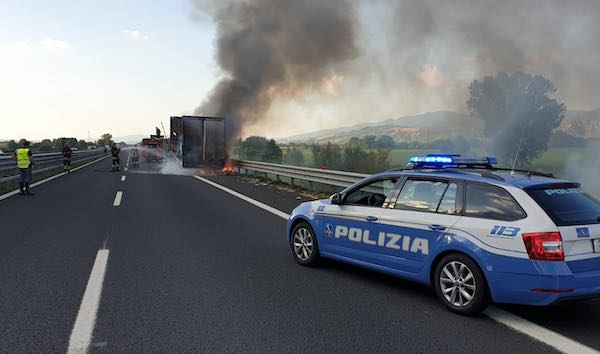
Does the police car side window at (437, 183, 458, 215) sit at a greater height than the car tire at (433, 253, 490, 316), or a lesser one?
greater

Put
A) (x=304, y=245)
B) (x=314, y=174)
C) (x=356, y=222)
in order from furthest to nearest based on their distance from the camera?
(x=314, y=174) → (x=304, y=245) → (x=356, y=222)

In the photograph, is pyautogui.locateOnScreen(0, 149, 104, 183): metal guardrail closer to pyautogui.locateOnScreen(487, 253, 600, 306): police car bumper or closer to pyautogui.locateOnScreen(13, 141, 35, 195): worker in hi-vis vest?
pyautogui.locateOnScreen(13, 141, 35, 195): worker in hi-vis vest

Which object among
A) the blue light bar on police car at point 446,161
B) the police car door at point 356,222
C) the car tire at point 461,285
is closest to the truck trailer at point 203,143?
the police car door at point 356,222

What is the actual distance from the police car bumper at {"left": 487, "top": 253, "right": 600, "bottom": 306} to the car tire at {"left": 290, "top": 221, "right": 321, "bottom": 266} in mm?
2444

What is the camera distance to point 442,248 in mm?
4445

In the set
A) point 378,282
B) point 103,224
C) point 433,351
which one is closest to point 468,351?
point 433,351

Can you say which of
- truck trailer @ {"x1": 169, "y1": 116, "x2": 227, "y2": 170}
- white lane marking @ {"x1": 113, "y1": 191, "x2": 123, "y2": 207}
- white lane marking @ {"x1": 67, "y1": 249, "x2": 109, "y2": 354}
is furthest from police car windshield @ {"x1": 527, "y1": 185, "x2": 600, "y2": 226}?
truck trailer @ {"x1": 169, "y1": 116, "x2": 227, "y2": 170}

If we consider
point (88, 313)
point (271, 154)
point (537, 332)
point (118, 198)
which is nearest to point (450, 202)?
point (537, 332)

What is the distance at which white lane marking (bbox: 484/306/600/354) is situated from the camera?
3540 millimetres

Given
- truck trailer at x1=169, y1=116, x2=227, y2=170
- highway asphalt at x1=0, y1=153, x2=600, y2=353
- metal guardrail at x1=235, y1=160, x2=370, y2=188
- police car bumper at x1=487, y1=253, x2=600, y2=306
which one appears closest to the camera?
highway asphalt at x1=0, y1=153, x2=600, y2=353

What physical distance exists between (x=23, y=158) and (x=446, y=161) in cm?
1361

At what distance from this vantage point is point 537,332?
3887 mm

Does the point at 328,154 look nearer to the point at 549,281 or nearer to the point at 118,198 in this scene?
the point at 118,198

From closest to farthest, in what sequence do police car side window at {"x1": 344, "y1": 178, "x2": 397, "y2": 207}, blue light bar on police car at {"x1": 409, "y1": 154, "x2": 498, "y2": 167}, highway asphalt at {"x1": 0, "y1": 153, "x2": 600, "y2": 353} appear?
highway asphalt at {"x1": 0, "y1": 153, "x2": 600, "y2": 353} → blue light bar on police car at {"x1": 409, "y1": 154, "x2": 498, "y2": 167} → police car side window at {"x1": 344, "y1": 178, "x2": 397, "y2": 207}
